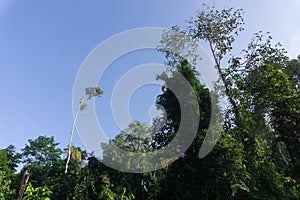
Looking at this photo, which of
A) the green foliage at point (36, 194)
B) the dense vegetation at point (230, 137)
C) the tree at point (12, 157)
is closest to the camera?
the green foliage at point (36, 194)

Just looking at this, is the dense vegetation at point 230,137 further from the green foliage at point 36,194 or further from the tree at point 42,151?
the tree at point 42,151

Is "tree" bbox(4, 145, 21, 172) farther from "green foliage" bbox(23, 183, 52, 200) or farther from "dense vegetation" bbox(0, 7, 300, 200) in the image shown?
"green foliage" bbox(23, 183, 52, 200)

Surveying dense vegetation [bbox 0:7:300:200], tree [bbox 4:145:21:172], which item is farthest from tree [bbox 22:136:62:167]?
dense vegetation [bbox 0:7:300:200]

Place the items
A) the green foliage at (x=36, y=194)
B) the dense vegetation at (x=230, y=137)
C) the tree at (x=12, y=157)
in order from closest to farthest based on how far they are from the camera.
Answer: the green foliage at (x=36, y=194)
the dense vegetation at (x=230, y=137)
the tree at (x=12, y=157)

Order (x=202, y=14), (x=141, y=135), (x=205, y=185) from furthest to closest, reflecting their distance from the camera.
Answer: (x=141, y=135) < (x=202, y=14) < (x=205, y=185)

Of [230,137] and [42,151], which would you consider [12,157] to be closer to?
[42,151]

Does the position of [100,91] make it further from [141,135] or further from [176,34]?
[176,34]

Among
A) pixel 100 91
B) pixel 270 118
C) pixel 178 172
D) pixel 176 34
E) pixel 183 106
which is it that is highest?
pixel 100 91

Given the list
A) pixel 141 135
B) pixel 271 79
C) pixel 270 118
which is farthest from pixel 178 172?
pixel 141 135

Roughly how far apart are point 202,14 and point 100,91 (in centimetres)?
1179

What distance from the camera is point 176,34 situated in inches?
476

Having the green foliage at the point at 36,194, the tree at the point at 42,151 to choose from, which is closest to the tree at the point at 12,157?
the tree at the point at 42,151

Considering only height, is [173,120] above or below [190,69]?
below

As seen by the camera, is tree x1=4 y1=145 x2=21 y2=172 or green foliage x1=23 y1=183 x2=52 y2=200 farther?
tree x1=4 y1=145 x2=21 y2=172
